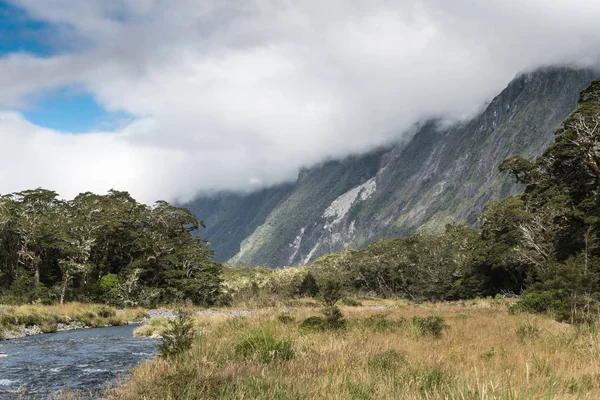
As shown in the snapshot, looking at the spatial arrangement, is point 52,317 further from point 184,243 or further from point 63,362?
point 184,243

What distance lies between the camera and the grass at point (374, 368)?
5281 mm

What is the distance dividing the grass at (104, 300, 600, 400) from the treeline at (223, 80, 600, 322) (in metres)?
5.22

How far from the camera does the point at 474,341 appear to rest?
11.1 meters

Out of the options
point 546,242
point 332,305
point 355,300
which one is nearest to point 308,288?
point 355,300

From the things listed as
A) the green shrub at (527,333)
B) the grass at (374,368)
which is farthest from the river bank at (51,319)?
the green shrub at (527,333)

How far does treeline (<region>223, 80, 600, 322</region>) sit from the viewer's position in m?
20.7

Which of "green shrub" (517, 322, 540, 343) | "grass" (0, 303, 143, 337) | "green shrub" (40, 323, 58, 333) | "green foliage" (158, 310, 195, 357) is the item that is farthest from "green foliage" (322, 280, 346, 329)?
"green shrub" (40, 323, 58, 333)

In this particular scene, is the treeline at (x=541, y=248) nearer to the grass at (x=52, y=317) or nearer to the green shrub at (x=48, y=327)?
the grass at (x=52, y=317)

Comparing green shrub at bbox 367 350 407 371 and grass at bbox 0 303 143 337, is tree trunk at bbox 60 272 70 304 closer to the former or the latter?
grass at bbox 0 303 143 337

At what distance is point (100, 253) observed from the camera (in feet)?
210

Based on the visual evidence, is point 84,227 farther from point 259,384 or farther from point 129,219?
point 259,384

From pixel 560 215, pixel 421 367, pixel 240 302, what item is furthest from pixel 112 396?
pixel 560 215

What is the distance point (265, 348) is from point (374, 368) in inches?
99.8

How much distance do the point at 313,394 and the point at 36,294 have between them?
50553 millimetres
